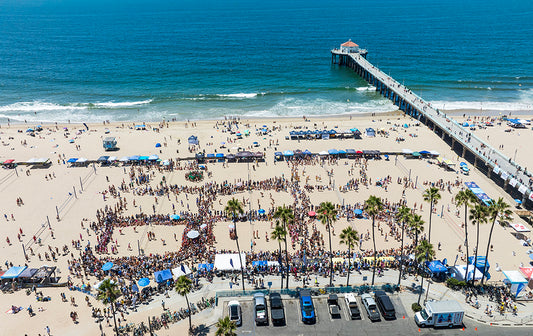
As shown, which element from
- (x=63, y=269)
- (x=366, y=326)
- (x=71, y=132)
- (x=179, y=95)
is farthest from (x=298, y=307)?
(x=179, y=95)

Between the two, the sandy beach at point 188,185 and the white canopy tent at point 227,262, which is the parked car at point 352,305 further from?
the white canopy tent at point 227,262

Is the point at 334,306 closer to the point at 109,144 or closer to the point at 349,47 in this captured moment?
the point at 109,144

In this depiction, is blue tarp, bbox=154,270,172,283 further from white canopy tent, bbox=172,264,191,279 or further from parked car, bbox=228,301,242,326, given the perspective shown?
parked car, bbox=228,301,242,326

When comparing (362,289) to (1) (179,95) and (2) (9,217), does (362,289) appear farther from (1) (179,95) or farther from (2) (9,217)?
(1) (179,95)

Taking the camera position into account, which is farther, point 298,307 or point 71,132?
point 71,132

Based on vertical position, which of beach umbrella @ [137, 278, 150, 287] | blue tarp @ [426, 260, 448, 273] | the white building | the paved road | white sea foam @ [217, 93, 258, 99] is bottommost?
the paved road

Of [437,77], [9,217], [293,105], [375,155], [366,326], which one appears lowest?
[366,326]

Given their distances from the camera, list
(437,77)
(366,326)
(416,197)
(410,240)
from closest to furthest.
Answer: (366,326) < (410,240) < (416,197) < (437,77)

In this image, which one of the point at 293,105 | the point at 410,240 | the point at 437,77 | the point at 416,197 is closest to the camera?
the point at 410,240

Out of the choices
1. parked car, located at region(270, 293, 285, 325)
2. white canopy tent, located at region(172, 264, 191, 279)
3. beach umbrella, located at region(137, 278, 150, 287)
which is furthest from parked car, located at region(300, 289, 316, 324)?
beach umbrella, located at region(137, 278, 150, 287)
